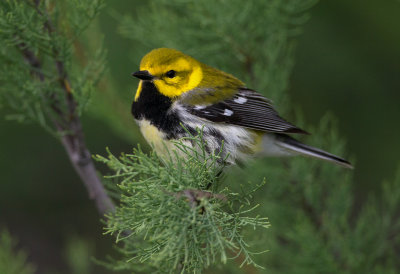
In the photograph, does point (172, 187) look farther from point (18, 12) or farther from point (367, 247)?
point (367, 247)

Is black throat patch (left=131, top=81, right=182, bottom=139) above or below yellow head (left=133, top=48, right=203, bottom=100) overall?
below

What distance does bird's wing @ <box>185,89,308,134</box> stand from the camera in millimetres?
2412

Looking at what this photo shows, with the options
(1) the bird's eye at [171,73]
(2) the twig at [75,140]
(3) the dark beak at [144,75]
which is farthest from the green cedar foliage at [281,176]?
(2) the twig at [75,140]

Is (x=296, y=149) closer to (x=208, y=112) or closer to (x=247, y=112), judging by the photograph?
(x=247, y=112)

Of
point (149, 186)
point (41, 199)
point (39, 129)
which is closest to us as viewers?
point (149, 186)

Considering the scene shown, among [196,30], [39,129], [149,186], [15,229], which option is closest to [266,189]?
[196,30]

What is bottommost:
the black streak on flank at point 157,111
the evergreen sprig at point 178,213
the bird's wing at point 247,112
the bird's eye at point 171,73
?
the evergreen sprig at point 178,213

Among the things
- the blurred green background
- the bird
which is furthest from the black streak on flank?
the blurred green background

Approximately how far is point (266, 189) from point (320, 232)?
1.04 feet

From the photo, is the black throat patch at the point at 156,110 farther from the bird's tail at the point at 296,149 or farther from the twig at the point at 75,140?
the bird's tail at the point at 296,149

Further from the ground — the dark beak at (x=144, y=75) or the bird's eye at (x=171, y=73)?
the bird's eye at (x=171, y=73)

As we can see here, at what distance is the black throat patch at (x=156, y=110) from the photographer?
2.21 meters

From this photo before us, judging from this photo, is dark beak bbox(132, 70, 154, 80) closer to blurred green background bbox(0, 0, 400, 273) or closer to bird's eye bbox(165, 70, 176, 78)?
bird's eye bbox(165, 70, 176, 78)

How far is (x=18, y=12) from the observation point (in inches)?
66.2
